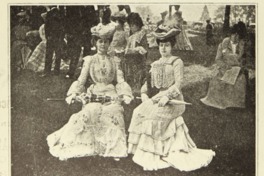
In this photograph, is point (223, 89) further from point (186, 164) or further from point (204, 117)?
point (186, 164)

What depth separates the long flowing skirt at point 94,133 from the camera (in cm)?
246

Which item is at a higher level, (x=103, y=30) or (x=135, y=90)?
(x=103, y=30)

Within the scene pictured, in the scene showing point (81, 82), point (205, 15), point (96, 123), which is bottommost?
point (96, 123)

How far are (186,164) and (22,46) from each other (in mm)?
1138

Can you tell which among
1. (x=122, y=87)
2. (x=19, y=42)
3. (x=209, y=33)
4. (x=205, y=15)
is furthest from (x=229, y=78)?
(x=19, y=42)

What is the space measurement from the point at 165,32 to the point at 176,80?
0.91 feet

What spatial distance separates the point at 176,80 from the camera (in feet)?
8.09

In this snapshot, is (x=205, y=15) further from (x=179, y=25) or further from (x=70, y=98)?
(x=70, y=98)

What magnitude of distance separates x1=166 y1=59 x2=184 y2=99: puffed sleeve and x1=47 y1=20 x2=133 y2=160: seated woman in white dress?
230 mm

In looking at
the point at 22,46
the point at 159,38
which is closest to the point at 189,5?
the point at 159,38

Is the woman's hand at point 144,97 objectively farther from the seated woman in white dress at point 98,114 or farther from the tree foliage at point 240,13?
the tree foliage at point 240,13

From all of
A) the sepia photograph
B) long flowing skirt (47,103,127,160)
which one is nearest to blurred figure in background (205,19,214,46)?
the sepia photograph

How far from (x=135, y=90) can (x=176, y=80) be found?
0.24 m

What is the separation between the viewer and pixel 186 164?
8.06ft
